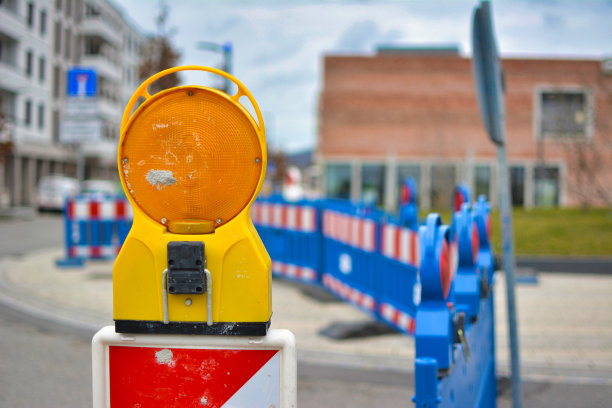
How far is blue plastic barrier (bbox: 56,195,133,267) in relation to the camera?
10991mm

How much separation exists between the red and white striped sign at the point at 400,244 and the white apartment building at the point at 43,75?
22.6 metres

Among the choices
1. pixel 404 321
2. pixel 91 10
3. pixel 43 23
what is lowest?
pixel 404 321

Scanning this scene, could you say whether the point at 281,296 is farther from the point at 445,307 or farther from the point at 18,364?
the point at 445,307

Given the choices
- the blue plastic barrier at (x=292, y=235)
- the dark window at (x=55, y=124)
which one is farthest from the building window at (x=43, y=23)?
the blue plastic barrier at (x=292, y=235)

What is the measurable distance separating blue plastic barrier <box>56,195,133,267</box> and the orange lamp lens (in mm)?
9336

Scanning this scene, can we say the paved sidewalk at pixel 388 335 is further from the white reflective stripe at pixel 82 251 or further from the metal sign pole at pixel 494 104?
the metal sign pole at pixel 494 104

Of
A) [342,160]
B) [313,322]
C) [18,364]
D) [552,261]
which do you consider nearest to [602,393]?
[313,322]

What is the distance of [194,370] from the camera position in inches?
77.0

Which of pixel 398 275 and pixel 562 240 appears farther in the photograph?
pixel 562 240

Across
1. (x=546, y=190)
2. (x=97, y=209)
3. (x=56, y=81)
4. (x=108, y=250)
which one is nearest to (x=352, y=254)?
(x=108, y=250)

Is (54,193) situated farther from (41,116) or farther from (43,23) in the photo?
(41,116)

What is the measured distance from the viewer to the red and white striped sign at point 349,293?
698 centimetres

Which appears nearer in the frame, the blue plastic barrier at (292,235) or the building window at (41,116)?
the blue plastic barrier at (292,235)

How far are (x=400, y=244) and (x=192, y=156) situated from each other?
176 inches
